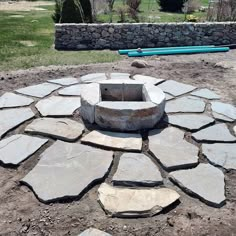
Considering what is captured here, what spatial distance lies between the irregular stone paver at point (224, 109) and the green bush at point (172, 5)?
13285 millimetres

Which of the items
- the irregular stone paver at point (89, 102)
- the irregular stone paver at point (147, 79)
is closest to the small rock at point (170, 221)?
the irregular stone paver at point (89, 102)

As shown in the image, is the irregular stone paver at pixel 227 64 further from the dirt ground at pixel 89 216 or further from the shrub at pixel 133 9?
the shrub at pixel 133 9

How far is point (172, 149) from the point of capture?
327 centimetres

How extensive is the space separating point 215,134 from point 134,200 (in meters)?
1.45

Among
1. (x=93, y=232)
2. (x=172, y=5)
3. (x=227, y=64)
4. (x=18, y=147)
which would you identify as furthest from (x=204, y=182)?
(x=172, y=5)

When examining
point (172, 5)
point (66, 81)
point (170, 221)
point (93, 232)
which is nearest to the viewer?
point (93, 232)

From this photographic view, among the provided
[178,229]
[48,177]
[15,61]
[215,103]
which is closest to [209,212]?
[178,229]

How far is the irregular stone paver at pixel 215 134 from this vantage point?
3.49 metres

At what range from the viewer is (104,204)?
253cm

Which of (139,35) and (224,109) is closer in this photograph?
(224,109)

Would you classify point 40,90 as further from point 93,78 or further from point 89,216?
point 89,216

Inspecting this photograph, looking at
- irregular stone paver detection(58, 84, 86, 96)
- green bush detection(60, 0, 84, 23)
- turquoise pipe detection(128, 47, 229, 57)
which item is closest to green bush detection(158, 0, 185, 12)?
green bush detection(60, 0, 84, 23)

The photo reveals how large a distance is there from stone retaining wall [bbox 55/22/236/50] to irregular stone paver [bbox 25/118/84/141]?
182 inches

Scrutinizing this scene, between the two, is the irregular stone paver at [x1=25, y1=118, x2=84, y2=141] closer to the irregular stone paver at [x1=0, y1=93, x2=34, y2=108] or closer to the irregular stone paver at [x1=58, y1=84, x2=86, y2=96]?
the irregular stone paver at [x1=0, y1=93, x2=34, y2=108]
